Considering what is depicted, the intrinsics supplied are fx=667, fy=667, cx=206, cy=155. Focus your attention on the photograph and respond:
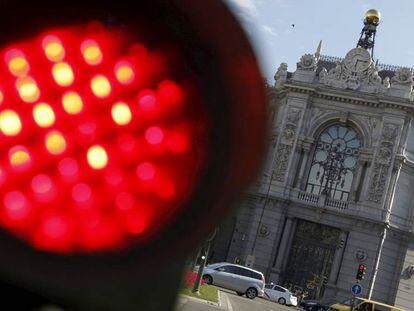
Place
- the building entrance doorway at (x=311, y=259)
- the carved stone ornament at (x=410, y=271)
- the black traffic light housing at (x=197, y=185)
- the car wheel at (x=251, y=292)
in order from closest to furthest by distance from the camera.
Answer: the black traffic light housing at (x=197, y=185), the car wheel at (x=251, y=292), the building entrance doorway at (x=311, y=259), the carved stone ornament at (x=410, y=271)

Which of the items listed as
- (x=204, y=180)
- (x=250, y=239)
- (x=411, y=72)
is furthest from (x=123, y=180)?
(x=411, y=72)

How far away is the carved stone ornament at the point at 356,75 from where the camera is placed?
143ft

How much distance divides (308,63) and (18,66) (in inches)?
1768

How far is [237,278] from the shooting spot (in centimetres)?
2967

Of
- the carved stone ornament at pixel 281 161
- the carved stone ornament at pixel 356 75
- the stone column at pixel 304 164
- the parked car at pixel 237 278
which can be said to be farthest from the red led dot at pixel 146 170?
the carved stone ornament at pixel 356 75

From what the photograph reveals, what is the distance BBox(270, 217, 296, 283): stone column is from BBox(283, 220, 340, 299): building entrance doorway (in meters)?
0.42

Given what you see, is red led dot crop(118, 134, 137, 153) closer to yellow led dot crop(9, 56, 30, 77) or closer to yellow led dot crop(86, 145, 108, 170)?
yellow led dot crop(86, 145, 108, 170)

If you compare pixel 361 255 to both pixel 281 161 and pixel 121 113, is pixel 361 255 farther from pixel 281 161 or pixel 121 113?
pixel 121 113

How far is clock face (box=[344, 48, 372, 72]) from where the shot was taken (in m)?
44.1

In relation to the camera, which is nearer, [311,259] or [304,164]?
[311,259]

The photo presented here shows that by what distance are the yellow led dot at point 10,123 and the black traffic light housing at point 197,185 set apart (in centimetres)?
10

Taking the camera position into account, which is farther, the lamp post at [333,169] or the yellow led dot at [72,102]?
the lamp post at [333,169]

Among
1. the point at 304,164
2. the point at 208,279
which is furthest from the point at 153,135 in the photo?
the point at 304,164

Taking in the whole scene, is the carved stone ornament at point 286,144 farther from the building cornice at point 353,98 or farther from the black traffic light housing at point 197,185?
the black traffic light housing at point 197,185
